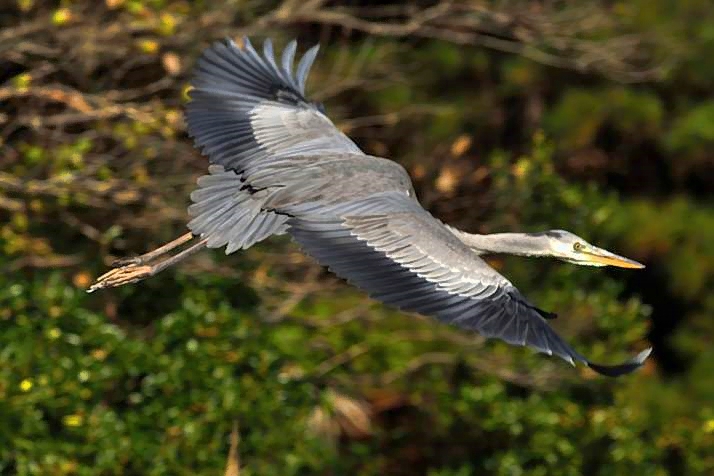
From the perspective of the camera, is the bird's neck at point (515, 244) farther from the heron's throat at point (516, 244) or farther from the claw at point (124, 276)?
the claw at point (124, 276)

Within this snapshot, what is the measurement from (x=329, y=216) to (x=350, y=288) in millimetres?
3290

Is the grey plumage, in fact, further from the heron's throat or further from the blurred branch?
the blurred branch

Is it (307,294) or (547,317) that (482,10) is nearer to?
(307,294)

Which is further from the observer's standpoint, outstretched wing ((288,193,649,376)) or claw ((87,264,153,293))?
claw ((87,264,153,293))

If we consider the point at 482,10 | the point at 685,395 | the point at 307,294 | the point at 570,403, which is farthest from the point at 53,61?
the point at 685,395

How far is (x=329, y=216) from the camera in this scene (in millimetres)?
5762

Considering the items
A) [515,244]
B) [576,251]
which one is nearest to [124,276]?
[515,244]

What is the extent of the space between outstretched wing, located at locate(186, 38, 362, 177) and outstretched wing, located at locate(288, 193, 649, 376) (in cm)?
59

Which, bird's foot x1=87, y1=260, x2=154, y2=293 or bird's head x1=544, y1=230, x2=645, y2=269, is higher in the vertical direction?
bird's head x1=544, y1=230, x2=645, y2=269

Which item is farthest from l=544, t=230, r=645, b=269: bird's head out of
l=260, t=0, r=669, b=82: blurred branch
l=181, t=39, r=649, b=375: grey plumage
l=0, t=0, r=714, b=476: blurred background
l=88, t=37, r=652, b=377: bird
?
l=260, t=0, r=669, b=82: blurred branch

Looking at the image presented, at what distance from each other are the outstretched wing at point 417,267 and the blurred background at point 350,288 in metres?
2.01

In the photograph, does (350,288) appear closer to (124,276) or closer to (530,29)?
(530,29)

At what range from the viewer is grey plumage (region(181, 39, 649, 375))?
17.8 feet

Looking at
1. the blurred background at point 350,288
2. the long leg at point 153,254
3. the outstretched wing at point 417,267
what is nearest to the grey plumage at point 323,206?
the outstretched wing at point 417,267
